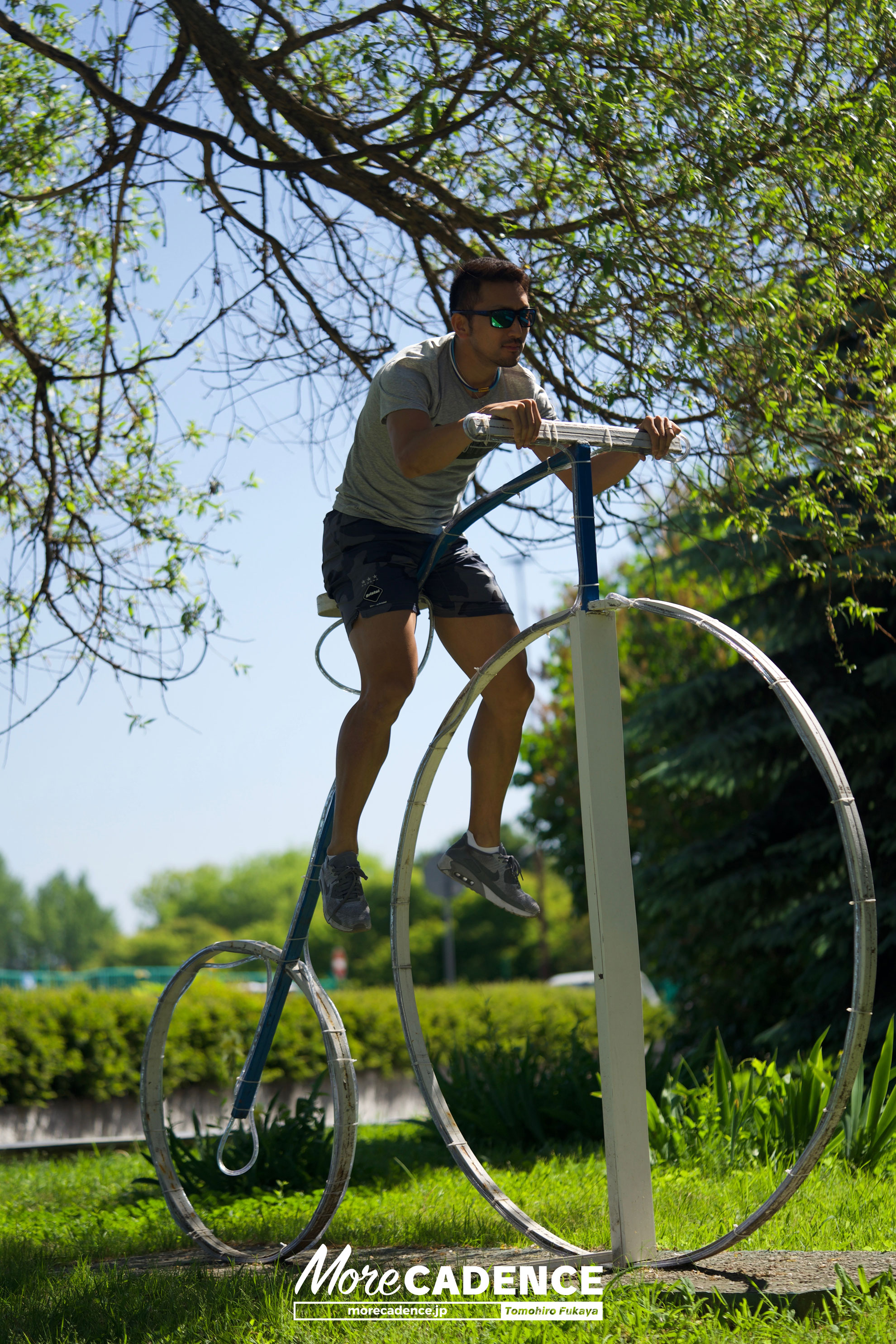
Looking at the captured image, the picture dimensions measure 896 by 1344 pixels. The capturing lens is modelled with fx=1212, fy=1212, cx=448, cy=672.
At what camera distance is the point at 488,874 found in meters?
3.59

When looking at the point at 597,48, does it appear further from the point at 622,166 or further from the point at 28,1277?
the point at 28,1277

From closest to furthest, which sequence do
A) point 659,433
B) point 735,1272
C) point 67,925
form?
point 735,1272 → point 659,433 → point 67,925

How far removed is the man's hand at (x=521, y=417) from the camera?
115 inches

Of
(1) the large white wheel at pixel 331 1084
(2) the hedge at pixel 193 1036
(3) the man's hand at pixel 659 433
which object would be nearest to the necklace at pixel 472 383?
(3) the man's hand at pixel 659 433

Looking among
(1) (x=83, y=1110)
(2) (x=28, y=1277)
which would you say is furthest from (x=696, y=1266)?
(1) (x=83, y=1110)

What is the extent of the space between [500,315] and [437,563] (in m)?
0.77

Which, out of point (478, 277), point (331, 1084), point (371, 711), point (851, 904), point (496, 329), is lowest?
point (331, 1084)

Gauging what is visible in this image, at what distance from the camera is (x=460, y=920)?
4250cm

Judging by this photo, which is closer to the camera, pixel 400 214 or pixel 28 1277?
pixel 28 1277

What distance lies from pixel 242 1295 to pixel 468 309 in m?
2.58

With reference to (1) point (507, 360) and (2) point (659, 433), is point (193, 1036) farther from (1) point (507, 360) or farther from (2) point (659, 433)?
(2) point (659, 433)

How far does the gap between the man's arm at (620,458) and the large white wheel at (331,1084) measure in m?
1.63

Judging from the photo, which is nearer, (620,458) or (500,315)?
(500,315)

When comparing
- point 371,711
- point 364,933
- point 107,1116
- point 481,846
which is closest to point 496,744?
point 481,846
